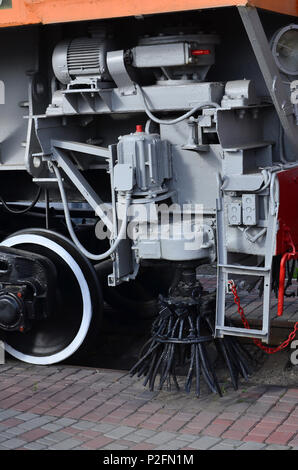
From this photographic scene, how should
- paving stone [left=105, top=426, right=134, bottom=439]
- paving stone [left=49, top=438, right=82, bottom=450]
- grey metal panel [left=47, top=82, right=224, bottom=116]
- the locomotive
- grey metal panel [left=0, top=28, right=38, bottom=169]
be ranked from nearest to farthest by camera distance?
paving stone [left=49, top=438, right=82, bottom=450] → paving stone [left=105, top=426, right=134, bottom=439] → the locomotive → grey metal panel [left=47, top=82, right=224, bottom=116] → grey metal panel [left=0, top=28, right=38, bottom=169]

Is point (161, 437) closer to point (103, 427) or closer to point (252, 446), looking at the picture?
point (103, 427)

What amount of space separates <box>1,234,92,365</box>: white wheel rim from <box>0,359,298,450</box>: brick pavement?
19 centimetres

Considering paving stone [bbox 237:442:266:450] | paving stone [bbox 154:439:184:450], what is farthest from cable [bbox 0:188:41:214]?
paving stone [bbox 237:442:266:450]

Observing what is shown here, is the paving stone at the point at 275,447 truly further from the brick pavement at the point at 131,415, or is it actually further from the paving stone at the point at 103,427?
the paving stone at the point at 103,427

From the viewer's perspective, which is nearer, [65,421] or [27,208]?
[65,421]

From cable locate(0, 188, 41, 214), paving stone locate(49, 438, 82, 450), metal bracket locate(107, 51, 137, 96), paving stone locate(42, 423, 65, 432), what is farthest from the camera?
cable locate(0, 188, 41, 214)

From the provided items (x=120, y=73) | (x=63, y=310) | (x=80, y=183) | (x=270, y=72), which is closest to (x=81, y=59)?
(x=120, y=73)

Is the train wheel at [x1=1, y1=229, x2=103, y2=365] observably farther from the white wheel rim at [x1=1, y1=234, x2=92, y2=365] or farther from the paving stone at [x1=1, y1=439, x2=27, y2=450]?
the paving stone at [x1=1, y1=439, x2=27, y2=450]

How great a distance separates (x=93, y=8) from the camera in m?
5.00

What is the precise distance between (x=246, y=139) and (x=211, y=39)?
68cm

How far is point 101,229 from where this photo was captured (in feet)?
20.9

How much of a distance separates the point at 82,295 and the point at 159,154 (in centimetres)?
118

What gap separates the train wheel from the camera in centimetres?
573

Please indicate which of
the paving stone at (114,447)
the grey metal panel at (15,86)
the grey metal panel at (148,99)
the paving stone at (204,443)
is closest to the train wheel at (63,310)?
the grey metal panel at (15,86)
